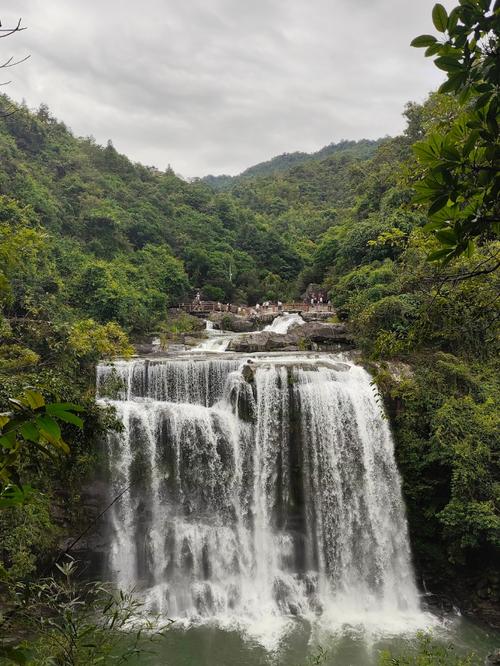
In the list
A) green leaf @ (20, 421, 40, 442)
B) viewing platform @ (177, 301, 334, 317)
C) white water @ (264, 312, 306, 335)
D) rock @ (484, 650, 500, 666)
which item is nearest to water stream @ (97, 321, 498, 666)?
rock @ (484, 650, 500, 666)

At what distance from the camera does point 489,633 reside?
8836mm

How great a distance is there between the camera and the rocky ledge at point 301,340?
15.4 m

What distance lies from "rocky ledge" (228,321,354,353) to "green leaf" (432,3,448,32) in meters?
14.1

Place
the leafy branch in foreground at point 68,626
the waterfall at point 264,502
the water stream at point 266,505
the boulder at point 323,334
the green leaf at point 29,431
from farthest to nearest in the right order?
the boulder at point 323,334, the waterfall at point 264,502, the water stream at point 266,505, the leafy branch in foreground at point 68,626, the green leaf at point 29,431

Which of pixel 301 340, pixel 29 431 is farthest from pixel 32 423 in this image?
pixel 301 340

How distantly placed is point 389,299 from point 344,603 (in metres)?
8.35

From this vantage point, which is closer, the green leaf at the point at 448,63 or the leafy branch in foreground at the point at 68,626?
the green leaf at the point at 448,63

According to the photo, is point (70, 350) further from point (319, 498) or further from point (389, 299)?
point (389, 299)

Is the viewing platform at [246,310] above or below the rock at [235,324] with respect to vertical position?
above

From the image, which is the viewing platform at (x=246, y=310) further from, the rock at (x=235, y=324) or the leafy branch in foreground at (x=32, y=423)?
the leafy branch in foreground at (x=32, y=423)

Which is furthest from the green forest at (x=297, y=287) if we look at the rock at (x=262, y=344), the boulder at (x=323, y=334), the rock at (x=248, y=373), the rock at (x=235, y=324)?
the rock at (x=248, y=373)

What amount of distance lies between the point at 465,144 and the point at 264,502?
1063cm

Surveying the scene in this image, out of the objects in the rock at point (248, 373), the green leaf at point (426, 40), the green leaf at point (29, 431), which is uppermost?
the green leaf at point (426, 40)

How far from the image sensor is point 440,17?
4.02 ft
